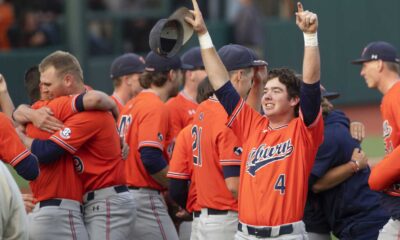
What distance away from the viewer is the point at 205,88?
6.87 metres

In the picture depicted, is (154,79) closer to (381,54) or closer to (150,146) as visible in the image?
(150,146)

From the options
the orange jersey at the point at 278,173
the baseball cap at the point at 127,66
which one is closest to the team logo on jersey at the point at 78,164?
the orange jersey at the point at 278,173

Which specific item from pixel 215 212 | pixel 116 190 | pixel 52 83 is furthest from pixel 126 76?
pixel 215 212

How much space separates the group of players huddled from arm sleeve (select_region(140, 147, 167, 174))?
0.01m

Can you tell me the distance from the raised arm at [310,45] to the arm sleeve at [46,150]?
1.78m

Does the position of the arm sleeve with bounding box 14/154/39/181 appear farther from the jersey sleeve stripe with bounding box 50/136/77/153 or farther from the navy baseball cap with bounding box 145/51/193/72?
the navy baseball cap with bounding box 145/51/193/72

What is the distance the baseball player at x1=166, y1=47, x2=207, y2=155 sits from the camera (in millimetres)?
7976

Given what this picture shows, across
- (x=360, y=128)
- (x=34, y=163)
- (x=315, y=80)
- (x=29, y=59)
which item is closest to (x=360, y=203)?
(x=360, y=128)

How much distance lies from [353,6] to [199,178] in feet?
48.9

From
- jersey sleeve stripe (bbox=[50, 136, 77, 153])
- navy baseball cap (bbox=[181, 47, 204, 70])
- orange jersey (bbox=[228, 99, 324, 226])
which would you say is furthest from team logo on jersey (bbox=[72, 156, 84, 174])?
navy baseball cap (bbox=[181, 47, 204, 70])

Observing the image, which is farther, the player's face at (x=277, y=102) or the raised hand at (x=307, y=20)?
the player's face at (x=277, y=102)

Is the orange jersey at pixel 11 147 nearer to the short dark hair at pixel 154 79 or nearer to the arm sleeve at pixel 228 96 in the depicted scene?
the arm sleeve at pixel 228 96

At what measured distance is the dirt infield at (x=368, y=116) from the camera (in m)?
18.2

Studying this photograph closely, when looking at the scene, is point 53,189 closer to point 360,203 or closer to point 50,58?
point 50,58
